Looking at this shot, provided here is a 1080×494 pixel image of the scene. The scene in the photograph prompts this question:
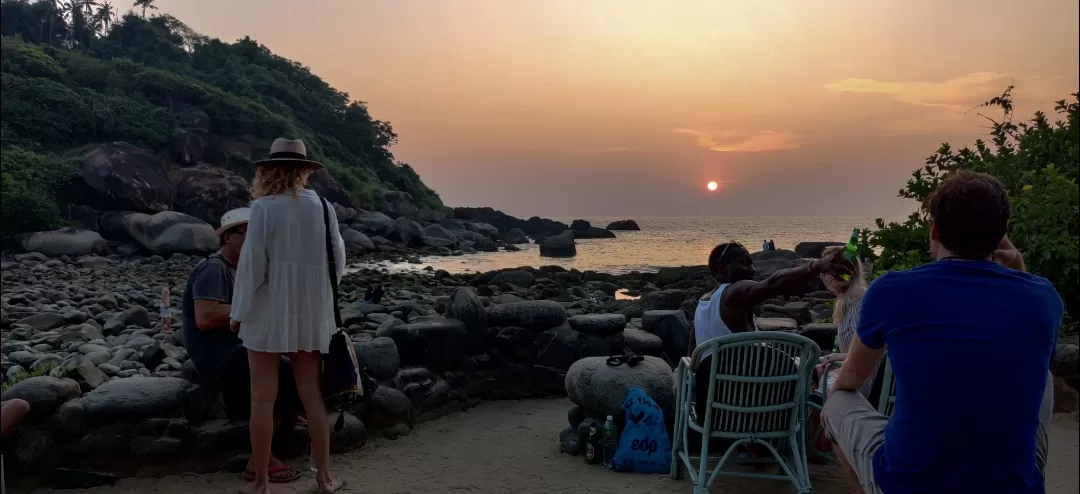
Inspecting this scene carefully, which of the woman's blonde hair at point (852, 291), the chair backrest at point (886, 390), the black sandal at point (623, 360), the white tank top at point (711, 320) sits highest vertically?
the woman's blonde hair at point (852, 291)

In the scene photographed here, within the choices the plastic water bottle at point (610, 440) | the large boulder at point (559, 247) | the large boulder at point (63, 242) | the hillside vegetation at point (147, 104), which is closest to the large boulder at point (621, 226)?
the hillside vegetation at point (147, 104)

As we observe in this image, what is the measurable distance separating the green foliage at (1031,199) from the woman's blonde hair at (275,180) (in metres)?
5.55

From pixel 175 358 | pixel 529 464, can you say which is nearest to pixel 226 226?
pixel 529 464

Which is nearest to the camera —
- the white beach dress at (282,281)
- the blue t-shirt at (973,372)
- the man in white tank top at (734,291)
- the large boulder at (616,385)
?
the blue t-shirt at (973,372)

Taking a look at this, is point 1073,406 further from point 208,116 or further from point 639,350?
point 208,116

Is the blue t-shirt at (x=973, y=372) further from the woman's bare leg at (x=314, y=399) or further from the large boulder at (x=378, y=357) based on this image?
the large boulder at (x=378, y=357)

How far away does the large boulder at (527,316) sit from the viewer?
22.6 feet

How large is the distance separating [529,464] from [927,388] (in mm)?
3269

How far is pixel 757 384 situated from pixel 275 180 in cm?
271

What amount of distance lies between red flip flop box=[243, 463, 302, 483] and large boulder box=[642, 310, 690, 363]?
406cm

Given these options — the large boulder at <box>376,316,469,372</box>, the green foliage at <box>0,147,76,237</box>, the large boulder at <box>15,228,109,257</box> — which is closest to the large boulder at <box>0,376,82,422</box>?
the large boulder at <box>376,316,469,372</box>

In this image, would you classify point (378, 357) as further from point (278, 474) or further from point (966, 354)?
point (966, 354)

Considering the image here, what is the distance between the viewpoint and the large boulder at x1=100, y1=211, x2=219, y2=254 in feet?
93.0

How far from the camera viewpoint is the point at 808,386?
4.04 meters
